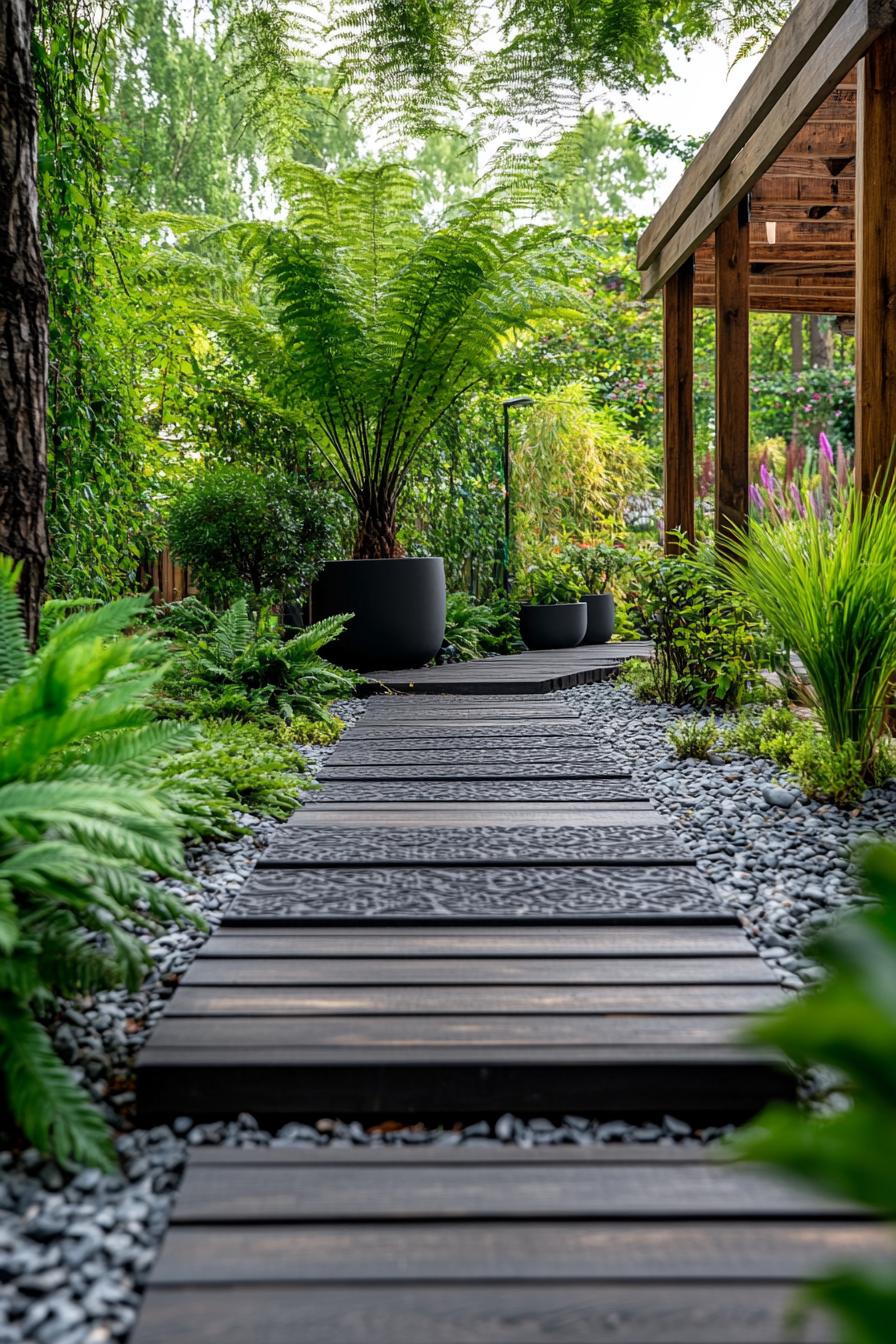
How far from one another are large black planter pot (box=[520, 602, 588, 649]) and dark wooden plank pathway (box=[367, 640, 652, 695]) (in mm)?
228

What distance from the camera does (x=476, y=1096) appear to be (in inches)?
47.6

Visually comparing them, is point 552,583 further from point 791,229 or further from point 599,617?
point 791,229

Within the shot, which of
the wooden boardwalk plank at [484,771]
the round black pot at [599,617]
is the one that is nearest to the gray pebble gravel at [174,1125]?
the wooden boardwalk plank at [484,771]

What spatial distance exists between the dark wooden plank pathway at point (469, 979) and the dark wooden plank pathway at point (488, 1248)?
105mm

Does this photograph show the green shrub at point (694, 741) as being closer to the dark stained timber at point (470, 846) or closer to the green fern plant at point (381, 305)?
the dark stained timber at point (470, 846)

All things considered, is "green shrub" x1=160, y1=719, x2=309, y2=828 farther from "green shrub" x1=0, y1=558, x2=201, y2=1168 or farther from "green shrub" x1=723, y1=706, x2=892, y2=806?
"green shrub" x1=723, y1=706, x2=892, y2=806

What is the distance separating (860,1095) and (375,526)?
476 cm

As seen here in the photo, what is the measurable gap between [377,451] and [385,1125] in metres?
4.14

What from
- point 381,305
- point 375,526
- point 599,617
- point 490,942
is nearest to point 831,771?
point 490,942

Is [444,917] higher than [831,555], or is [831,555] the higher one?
[831,555]

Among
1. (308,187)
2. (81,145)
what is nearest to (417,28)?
(81,145)

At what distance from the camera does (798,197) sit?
4.69 meters

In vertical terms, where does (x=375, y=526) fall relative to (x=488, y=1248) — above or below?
above

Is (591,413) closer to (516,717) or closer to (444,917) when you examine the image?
(516,717)
